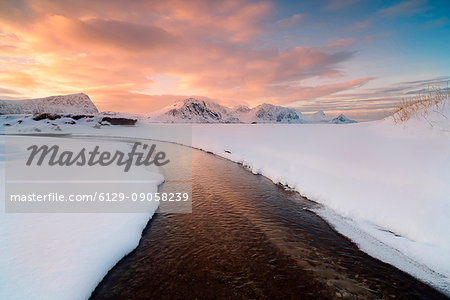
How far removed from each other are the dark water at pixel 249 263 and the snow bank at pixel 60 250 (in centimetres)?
41

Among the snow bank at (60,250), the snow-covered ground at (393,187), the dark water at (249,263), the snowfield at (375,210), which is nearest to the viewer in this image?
the snow bank at (60,250)

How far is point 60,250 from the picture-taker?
5.09m

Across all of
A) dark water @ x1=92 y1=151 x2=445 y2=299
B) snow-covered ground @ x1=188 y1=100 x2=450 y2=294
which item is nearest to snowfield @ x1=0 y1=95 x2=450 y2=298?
snow-covered ground @ x1=188 y1=100 x2=450 y2=294

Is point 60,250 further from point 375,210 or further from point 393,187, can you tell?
point 393,187

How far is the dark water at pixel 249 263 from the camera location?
4.67m

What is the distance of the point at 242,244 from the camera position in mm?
6520

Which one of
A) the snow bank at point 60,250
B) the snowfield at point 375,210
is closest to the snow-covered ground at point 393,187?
the snowfield at point 375,210

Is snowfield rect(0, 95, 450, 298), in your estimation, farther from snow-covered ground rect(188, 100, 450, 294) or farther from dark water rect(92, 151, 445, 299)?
dark water rect(92, 151, 445, 299)

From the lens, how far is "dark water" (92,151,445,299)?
15.3ft

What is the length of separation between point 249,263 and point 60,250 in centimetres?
465

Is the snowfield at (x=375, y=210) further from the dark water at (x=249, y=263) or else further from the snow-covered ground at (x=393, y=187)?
the dark water at (x=249, y=263)

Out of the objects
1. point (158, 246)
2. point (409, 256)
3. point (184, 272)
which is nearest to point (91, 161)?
point (158, 246)

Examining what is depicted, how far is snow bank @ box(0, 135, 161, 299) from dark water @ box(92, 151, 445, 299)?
0.41m

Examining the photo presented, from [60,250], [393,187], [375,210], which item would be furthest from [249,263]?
[393,187]
